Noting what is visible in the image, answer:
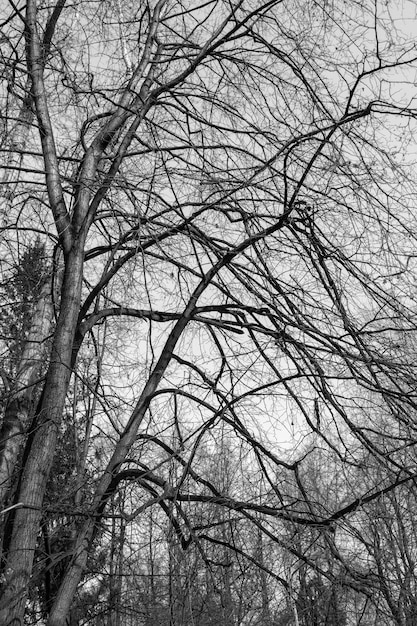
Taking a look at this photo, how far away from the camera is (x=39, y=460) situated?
128 inches

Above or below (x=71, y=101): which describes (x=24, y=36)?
above

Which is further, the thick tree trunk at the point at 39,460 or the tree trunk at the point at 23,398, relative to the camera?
the tree trunk at the point at 23,398

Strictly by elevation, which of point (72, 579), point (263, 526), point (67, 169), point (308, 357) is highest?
point (67, 169)

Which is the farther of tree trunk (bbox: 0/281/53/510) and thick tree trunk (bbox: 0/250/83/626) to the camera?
tree trunk (bbox: 0/281/53/510)

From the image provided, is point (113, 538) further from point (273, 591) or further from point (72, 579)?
point (273, 591)

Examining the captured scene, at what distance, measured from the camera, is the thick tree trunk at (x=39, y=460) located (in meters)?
2.96

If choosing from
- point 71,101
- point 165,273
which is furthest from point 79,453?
point 71,101

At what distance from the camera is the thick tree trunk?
2.96 metres

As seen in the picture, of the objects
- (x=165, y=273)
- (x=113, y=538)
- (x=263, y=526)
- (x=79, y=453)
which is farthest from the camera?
(x=79, y=453)

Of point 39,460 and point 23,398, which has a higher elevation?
point 23,398

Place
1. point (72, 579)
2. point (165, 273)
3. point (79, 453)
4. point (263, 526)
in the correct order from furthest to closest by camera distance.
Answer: point (79, 453) → point (165, 273) → point (263, 526) → point (72, 579)

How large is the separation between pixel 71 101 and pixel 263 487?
2682 millimetres

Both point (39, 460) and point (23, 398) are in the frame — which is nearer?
point (39, 460)

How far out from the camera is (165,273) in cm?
433
